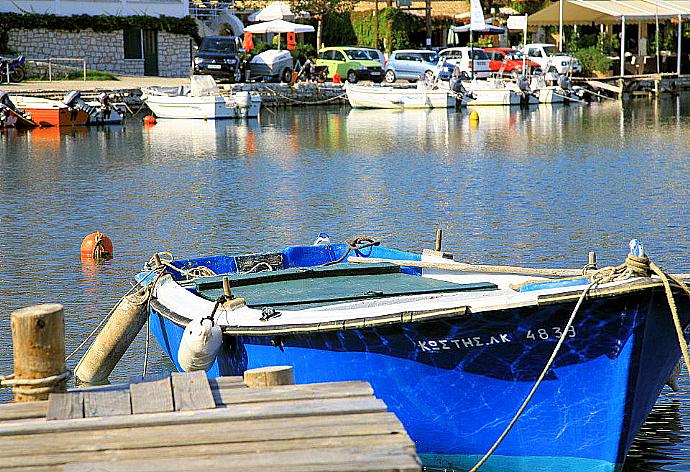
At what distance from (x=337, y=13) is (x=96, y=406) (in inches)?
2172

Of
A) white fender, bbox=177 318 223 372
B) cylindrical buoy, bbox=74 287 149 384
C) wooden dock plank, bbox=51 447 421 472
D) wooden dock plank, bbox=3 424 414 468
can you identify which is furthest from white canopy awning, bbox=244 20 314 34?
wooden dock plank, bbox=51 447 421 472

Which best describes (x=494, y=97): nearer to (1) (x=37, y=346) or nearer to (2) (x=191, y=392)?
(2) (x=191, y=392)

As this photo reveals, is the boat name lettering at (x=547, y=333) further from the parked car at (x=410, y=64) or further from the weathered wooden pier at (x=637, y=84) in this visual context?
the weathered wooden pier at (x=637, y=84)

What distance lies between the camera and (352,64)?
5062cm

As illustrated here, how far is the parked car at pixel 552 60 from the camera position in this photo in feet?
168

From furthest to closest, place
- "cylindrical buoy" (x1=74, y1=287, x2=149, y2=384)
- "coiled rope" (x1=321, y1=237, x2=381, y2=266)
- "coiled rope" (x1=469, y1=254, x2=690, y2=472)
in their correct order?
"coiled rope" (x1=321, y1=237, x2=381, y2=266)
"cylindrical buoy" (x1=74, y1=287, x2=149, y2=384)
"coiled rope" (x1=469, y1=254, x2=690, y2=472)

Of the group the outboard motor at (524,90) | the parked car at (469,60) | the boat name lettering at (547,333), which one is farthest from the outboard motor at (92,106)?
the boat name lettering at (547,333)

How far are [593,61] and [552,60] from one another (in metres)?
3.86

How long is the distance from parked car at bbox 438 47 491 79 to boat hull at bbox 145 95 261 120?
12.3 metres

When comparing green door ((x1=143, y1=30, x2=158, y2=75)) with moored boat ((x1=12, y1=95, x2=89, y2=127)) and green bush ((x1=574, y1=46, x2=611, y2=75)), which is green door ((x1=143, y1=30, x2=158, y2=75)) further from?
green bush ((x1=574, y1=46, x2=611, y2=75))

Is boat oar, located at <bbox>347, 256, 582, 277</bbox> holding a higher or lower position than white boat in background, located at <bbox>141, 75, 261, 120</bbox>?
lower

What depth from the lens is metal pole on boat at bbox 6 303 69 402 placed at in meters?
6.21

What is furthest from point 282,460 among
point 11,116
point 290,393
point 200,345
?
point 11,116

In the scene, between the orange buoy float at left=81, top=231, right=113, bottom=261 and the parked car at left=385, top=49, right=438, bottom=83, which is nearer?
the orange buoy float at left=81, top=231, right=113, bottom=261
